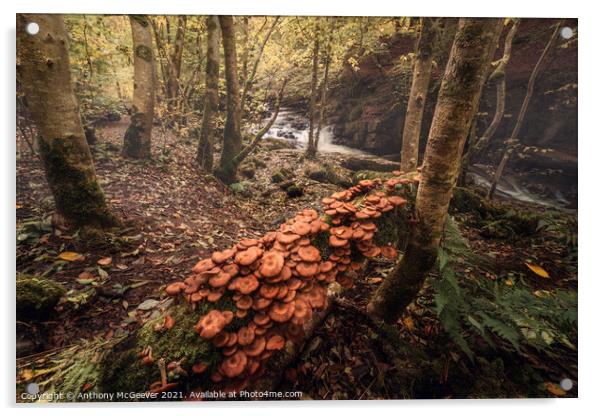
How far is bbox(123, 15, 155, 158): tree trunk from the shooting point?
2.98 m

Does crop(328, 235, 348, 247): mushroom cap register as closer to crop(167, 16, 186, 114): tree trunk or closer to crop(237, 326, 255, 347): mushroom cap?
crop(237, 326, 255, 347): mushroom cap

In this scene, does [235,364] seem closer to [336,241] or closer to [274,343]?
[274,343]

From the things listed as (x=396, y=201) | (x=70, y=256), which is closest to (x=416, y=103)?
(x=396, y=201)

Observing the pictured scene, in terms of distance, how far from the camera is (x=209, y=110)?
4137mm

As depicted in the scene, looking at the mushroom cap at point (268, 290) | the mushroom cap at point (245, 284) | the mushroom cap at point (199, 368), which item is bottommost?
the mushroom cap at point (199, 368)

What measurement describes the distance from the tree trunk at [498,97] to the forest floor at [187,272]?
0.69m

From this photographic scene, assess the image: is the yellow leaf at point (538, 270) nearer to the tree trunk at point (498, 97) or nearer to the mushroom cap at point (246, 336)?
the tree trunk at point (498, 97)

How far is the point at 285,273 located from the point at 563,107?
9.31ft

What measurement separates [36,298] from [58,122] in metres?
1.51

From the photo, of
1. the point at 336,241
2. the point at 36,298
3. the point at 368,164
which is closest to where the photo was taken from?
the point at 336,241

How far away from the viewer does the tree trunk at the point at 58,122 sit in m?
2.07

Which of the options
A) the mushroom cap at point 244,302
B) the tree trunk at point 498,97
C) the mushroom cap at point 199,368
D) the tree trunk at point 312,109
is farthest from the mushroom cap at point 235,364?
the tree trunk at point 498,97
